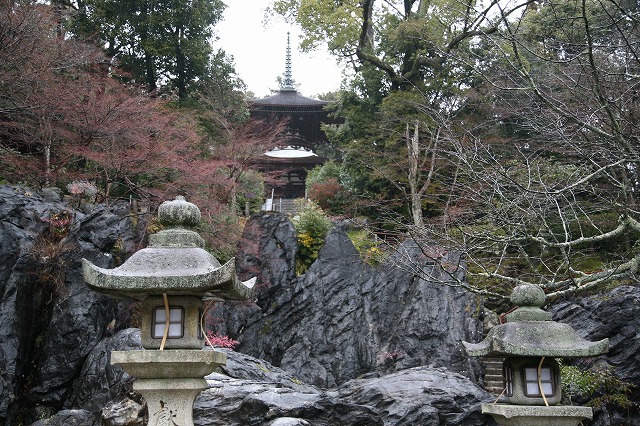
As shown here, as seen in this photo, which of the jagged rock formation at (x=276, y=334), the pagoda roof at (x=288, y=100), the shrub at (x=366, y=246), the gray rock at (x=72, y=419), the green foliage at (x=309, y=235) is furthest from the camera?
the pagoda roof at (x=288, y=100)

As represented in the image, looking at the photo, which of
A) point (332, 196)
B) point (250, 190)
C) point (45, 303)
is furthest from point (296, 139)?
point (45, 303)

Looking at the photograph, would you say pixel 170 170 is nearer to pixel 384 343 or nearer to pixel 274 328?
pixel 274 328

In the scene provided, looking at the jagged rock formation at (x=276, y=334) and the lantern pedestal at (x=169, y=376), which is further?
the jagged rock formation at (x=276, y=334)

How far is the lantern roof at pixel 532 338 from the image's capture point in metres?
4.97

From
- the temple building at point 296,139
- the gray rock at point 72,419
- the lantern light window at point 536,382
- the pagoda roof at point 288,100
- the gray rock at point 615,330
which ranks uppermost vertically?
the pagoda roof at point 288,100

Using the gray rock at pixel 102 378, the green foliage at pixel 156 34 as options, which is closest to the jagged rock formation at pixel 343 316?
the gray rock at pixel 102 378

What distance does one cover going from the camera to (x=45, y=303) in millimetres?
10438

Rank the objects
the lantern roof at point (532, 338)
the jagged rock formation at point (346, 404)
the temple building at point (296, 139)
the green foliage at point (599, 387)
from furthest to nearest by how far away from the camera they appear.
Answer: the temple building at point (296, 139), the green foliage at point (599, 387), the jagged rock formation at point (346, 404), the lantern roof at point (532, 338)

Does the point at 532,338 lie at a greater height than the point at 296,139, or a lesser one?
lesser

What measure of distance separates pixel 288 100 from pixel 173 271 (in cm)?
2529

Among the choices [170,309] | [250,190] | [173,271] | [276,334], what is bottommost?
[276,334]

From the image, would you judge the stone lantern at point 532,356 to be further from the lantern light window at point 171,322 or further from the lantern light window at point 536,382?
the lantern light window at point 171,322

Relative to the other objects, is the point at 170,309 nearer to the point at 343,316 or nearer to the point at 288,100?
the point at 343,316

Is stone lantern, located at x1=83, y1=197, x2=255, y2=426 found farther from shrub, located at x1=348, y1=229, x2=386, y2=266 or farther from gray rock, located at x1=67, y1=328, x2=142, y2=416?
shrub, located at x1=348, y1=229, x2=386, y2=266
